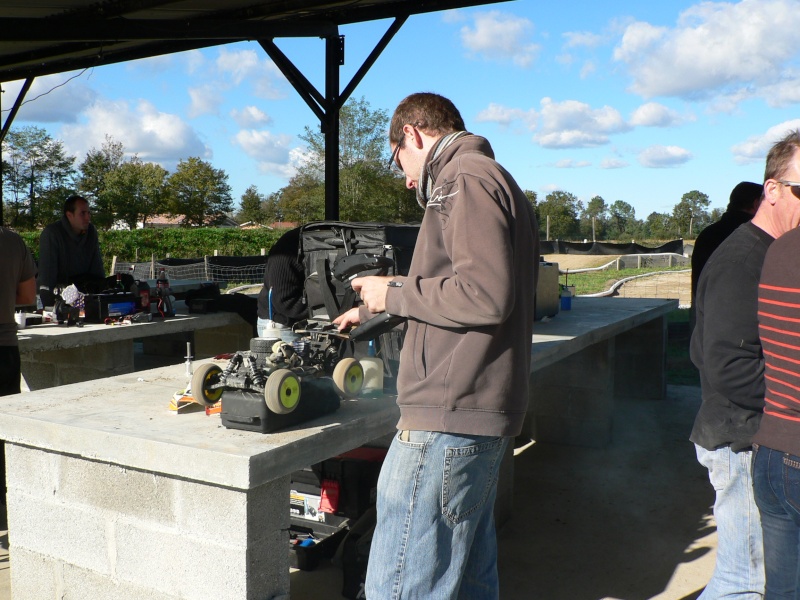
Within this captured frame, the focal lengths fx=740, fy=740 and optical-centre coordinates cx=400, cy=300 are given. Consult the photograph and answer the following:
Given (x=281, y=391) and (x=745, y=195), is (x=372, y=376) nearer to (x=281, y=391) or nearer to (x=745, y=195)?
(x=281, y=391)

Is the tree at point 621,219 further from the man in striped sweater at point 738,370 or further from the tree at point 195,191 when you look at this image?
the man in striped sweater at point 738,370

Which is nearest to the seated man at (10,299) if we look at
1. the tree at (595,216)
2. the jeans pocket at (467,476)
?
the jeans pocket at (467,476)

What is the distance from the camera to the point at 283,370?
225 centimetres

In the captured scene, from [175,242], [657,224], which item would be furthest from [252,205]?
[657,224]

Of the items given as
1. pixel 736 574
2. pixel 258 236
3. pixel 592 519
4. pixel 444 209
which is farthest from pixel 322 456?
pixel 258 236

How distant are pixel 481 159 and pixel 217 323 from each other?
184 inches

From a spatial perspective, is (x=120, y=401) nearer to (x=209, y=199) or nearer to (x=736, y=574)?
(x=736, y=574)

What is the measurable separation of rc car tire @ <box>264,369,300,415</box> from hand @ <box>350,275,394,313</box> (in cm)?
38

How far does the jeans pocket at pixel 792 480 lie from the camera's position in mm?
1896

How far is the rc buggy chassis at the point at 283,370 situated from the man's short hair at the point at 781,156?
1.44 m

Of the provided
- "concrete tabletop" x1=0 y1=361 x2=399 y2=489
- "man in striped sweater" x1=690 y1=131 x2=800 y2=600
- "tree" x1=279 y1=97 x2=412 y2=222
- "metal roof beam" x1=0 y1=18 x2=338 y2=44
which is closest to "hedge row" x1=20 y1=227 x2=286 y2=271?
"tree" x1=279 y1=97 x2=412 y2=222

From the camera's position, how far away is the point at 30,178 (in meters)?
46.9

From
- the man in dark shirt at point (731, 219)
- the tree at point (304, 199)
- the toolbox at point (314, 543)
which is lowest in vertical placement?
the toolbox at point (314, 543)

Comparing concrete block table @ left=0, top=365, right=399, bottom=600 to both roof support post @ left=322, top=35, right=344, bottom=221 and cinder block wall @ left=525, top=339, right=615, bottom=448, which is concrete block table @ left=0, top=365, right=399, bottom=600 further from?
roof support post @ left=322, top=35, right=344, bottom=221
